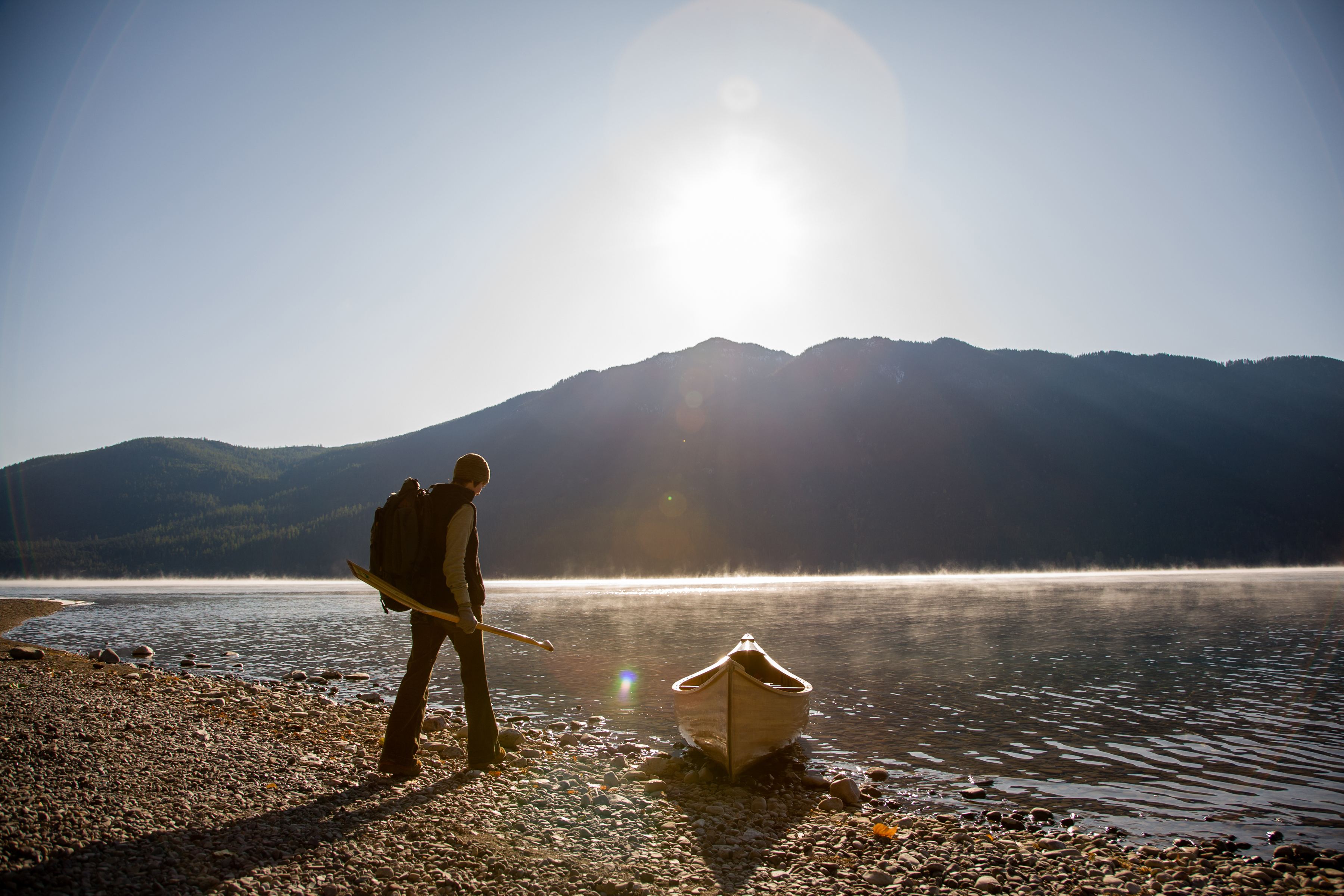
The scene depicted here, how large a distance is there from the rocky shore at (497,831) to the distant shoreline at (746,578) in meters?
88.7

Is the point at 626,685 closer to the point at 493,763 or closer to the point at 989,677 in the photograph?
the point at 493,763

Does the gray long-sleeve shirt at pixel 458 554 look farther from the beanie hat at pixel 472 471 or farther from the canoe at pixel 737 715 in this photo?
the canoe at pixel 737 715

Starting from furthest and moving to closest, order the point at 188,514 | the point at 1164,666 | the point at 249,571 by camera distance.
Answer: the point at 188,514, the point at 249,571, the point at 1164,666

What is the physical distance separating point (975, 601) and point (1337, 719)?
38328 mm

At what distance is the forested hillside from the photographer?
511ft

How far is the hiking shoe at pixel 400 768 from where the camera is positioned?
7.88 metres

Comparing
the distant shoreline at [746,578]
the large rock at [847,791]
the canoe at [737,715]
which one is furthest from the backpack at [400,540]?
the distant shoreline at [746,578]

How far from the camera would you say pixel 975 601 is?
50.2m

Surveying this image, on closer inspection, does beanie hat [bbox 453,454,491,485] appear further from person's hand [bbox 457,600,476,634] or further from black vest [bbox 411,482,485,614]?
person's hand [bbox 457,600,476,634]

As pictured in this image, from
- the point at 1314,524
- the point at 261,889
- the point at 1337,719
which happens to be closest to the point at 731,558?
the point at 1314,524

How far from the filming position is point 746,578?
128000 millimetres

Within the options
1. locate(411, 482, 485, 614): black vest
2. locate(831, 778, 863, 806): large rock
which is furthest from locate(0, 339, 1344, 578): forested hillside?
locate(411, 482, 485, 614): black vest

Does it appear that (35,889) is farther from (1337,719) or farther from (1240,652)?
(1240,652)

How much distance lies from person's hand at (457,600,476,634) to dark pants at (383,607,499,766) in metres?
0.15
